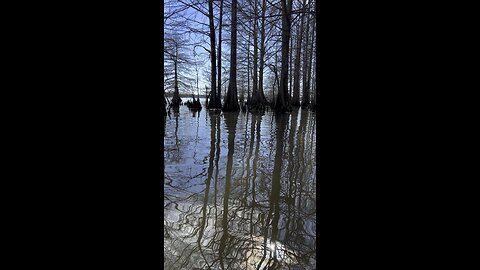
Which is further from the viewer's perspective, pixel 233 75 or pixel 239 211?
pixel 233 75

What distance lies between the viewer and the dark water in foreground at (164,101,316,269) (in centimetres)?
164

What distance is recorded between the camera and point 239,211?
2217mm

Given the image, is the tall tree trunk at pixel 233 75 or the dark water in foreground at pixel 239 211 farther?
the tall tree trunk at pixel 233 75

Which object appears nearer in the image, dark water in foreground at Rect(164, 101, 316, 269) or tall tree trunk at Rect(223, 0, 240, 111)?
dark water in foreground at Rect(164, 101, 316, 269)

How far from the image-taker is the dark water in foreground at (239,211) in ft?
5.37

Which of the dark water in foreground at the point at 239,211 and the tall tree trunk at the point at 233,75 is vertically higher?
the tall tree trunk at the point at 233,75

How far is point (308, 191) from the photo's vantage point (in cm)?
264

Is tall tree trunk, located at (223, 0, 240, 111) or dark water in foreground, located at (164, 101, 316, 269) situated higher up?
tall tree trunk, located at (223, 0, 240, 111)
